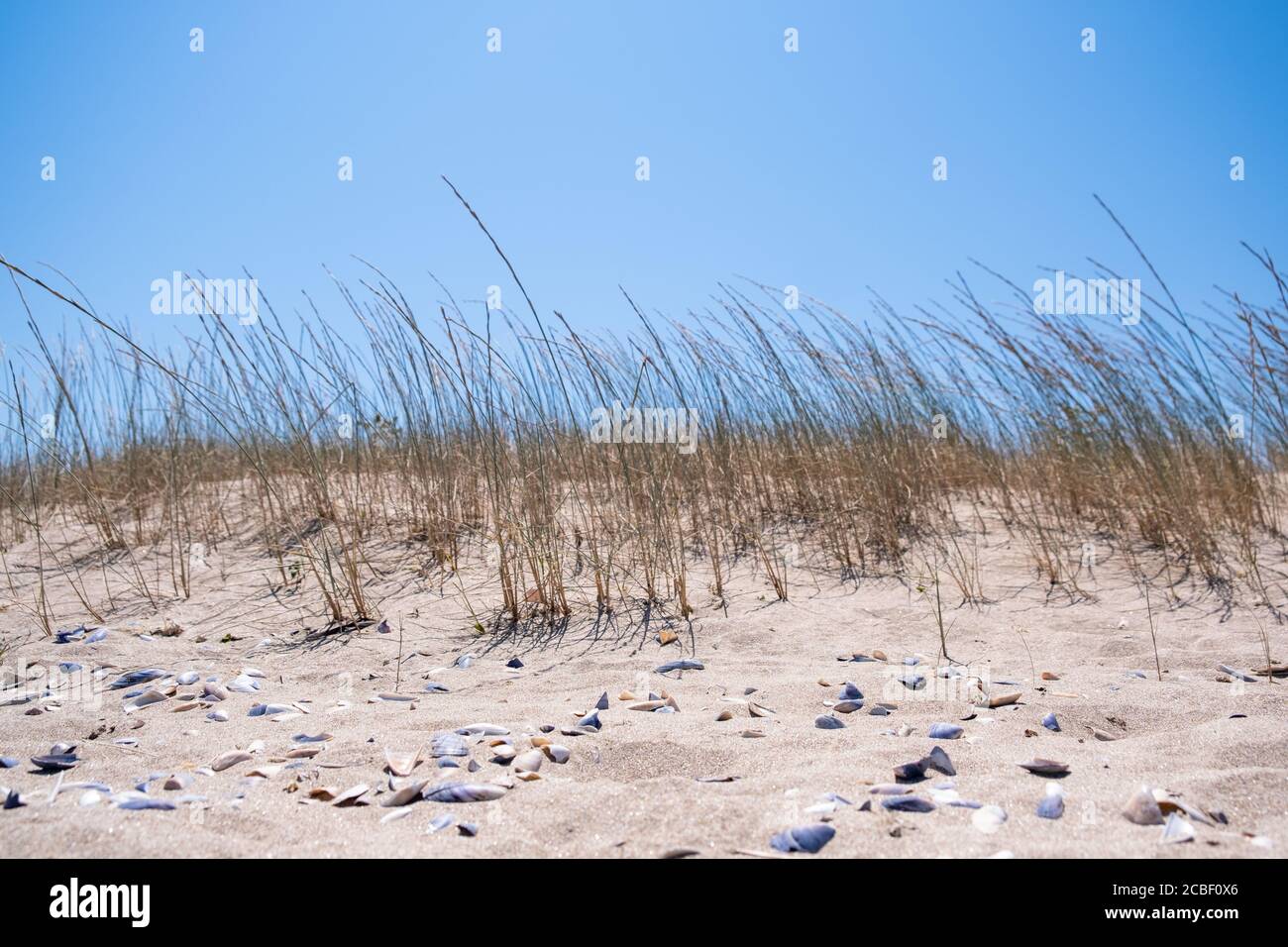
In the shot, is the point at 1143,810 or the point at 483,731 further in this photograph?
the point at 483,731

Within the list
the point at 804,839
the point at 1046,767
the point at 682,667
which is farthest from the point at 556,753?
the point at 1046,767

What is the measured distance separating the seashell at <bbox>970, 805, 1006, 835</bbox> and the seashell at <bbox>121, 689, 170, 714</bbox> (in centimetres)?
206

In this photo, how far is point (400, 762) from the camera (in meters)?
1.61

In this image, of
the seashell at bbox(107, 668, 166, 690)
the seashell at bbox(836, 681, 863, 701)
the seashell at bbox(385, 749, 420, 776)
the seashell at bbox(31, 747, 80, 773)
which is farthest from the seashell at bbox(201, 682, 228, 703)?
the seashell at bbox(836, 681, 863, 701)

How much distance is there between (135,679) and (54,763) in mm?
880

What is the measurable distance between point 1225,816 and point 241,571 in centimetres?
383

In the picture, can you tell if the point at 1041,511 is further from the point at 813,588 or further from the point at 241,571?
the point at 241,571

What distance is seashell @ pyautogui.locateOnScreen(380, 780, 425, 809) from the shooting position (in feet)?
4.73

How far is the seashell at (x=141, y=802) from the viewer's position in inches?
53.4

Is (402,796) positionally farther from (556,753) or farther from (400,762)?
(556,753)

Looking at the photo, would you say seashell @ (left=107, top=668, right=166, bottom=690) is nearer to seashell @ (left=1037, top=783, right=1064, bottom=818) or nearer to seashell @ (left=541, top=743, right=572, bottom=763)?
seashell @ (left=541, top=743, right=572, bottom=763)
